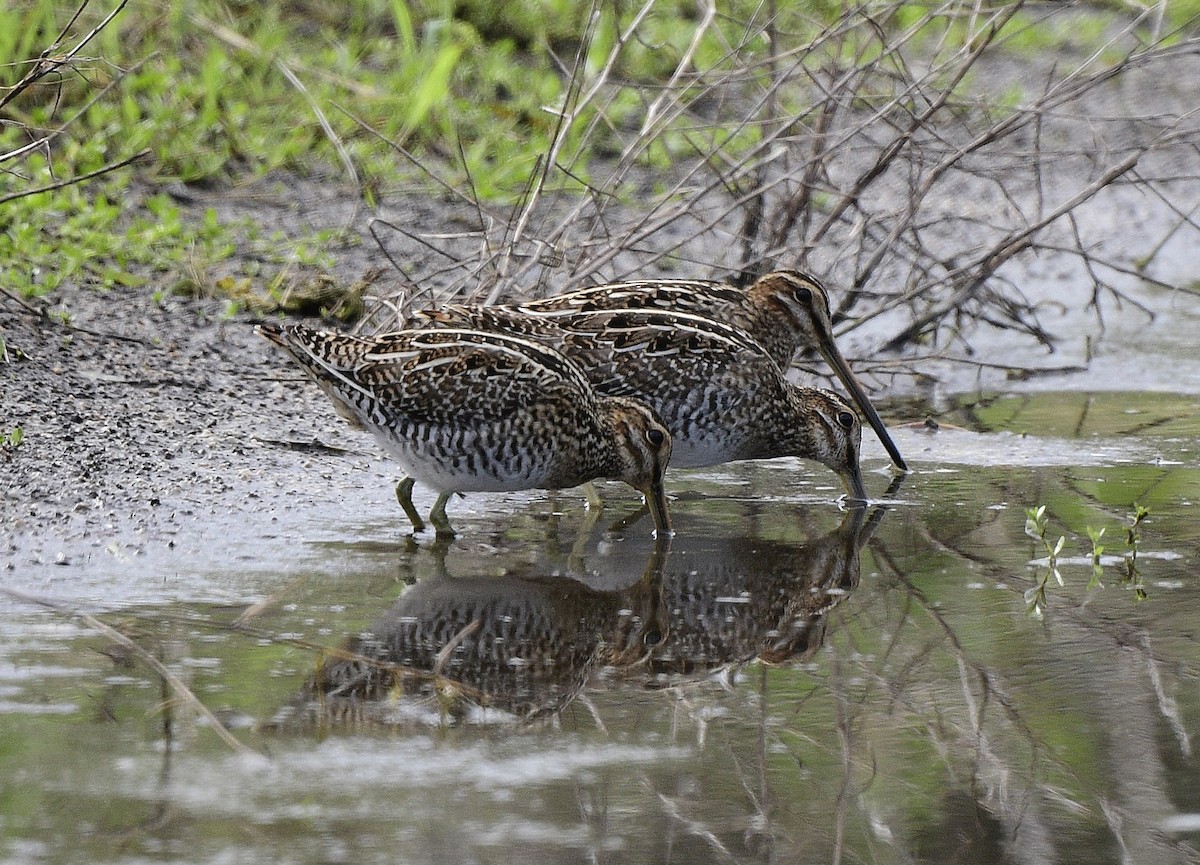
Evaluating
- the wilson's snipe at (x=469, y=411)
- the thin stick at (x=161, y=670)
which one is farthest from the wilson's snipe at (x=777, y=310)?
the thin stick at (x=161, y=670)

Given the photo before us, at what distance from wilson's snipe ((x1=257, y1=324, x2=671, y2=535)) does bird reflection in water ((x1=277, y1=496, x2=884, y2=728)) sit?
0.40 m

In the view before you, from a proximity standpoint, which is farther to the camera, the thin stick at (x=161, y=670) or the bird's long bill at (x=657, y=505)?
the bird's long bill at (x=657, y=505)

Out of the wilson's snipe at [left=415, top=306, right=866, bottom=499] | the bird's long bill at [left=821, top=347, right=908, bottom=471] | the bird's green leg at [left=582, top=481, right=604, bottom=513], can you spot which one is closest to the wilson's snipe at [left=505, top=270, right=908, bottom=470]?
the bird's long bill at [left=821, top=347, right=908, bottom=471]

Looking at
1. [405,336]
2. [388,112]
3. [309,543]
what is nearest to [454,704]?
[309,543]

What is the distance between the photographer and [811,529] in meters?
5.29

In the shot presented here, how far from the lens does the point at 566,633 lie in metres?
4.11

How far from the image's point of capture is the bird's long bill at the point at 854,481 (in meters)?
5.76

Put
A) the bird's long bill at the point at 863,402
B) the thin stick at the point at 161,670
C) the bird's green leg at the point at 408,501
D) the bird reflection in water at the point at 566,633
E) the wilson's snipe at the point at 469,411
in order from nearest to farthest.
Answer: the thin stick at the point at 161,670 < the bird reflection in water at the point at 566,633 < the wilson's snipe at the point at 469,411 < the bird's green leg at the point at 408,501 < the bird's long bill at the point at 863,402

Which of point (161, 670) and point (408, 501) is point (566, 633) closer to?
point (161, 670)

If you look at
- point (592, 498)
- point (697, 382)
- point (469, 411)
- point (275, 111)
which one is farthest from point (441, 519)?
point (275, 111)

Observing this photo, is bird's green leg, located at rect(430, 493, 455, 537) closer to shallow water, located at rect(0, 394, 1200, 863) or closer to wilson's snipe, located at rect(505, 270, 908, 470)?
shallow water, located at rect(0, 394, 1200, 863)

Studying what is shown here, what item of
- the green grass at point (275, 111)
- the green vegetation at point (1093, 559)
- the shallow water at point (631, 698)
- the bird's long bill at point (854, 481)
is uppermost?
the green grass at point (275, 111)

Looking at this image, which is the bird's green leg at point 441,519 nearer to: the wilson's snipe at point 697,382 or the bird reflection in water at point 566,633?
the bird reflection in water at point 566,633

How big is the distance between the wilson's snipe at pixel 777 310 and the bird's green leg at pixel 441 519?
1.14 meters
